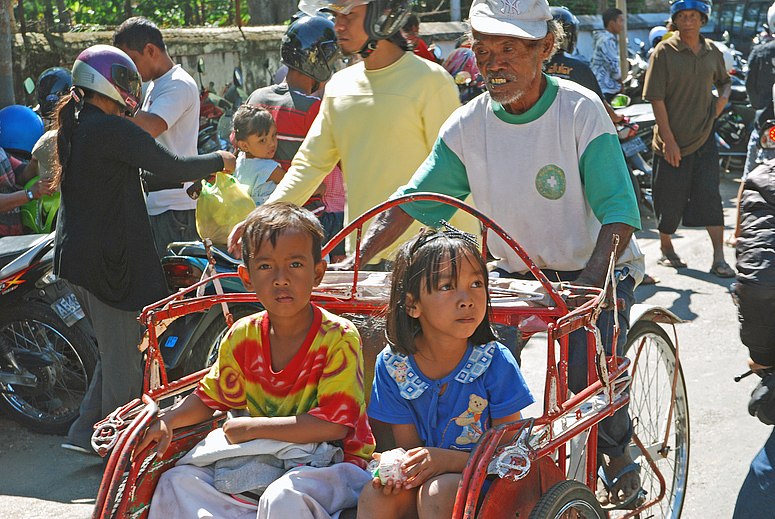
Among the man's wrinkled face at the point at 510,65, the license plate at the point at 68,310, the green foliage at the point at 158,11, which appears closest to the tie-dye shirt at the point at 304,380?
the man's wrinkled face at the point at 510,65

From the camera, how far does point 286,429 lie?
2283mm

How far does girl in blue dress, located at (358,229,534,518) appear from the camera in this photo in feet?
7.30

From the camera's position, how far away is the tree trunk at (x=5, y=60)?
613cm

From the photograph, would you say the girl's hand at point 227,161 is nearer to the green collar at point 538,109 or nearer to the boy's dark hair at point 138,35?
the boy's dark hair at point 138,35

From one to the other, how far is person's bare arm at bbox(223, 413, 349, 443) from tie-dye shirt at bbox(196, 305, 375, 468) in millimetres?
25

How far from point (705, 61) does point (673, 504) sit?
4983 millimetres

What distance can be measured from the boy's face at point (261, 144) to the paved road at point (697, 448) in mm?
1984

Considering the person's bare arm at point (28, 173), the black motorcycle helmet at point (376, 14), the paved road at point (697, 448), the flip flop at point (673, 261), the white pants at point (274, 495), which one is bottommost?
the flip flop at point (673, 261)

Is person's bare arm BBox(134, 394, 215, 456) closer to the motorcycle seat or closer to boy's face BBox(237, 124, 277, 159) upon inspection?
the motorcycle seat

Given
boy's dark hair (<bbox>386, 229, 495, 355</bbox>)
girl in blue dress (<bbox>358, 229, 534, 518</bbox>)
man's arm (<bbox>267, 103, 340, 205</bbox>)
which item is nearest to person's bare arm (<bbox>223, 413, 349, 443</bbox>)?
girl in blue dress (<bbox>358, 229, 534, 518</bbox>)

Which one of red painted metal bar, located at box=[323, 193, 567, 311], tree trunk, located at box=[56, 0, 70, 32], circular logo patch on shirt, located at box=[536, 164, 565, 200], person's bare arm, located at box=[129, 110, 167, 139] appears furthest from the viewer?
tree trunk, located at box=[56, 0, 70, 32]

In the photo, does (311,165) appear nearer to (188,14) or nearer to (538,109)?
(538,109)

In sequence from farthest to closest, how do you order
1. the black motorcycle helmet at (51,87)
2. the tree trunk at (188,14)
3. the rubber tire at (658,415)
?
the tree trunk at (188,14) → the black motorcycle helmet at (51,87) → the rubber tire at (658,415)

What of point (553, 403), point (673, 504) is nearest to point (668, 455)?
point (673, 504)
